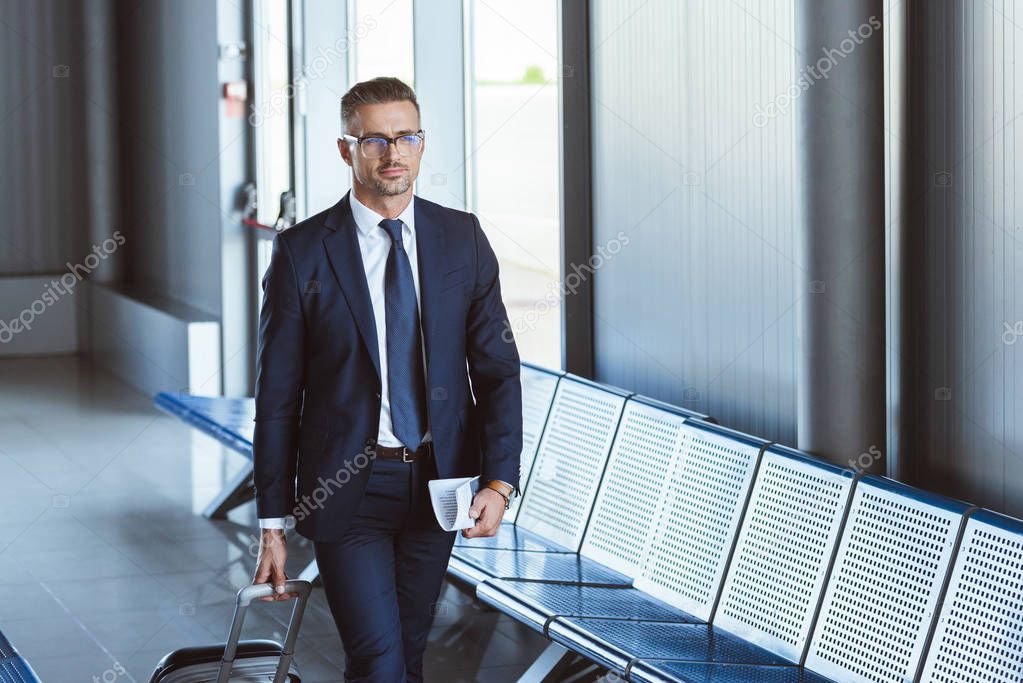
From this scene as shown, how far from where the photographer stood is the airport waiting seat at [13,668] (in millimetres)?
2861

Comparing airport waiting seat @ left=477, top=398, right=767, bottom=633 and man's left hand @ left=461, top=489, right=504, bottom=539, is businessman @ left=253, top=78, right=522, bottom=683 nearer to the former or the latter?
man's left hand @ left=461, top=489, right=504, bottom=539

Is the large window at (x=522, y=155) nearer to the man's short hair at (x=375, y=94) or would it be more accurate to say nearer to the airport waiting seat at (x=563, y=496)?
the airport waiting seat at (x=563, y=496)

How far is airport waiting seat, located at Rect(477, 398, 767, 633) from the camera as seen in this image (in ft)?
12.5

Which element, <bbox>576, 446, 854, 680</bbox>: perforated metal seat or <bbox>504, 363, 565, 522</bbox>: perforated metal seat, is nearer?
<bbox>576, 446, 854, 680</bbox>: perforated metal seat

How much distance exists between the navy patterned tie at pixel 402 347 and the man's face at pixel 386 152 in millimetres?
89

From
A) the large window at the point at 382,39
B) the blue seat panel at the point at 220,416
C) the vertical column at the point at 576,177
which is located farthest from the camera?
the large window at the point at 382,39

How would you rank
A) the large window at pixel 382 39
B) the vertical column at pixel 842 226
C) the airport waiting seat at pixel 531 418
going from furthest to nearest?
the large window at pixel 382 39 < the airport waiting seat at pixel 531 418 < the vertical column at pixel 842 226

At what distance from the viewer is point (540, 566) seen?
422 cm

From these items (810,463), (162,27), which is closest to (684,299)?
(810,463)

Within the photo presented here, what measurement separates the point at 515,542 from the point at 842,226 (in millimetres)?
1568

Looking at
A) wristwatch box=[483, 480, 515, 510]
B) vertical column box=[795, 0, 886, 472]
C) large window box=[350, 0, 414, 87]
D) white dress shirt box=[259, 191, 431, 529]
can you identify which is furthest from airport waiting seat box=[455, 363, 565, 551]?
large window box=[350, 0, 414, 87]

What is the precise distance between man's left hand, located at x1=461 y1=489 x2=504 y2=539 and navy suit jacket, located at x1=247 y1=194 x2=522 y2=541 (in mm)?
41

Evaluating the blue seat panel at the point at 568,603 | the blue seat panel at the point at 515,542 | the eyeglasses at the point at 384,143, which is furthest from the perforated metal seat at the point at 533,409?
the eyeglasses at the point at 384,143

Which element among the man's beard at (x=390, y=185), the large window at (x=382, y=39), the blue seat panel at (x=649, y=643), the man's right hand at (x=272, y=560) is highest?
the large window at (x=382, y=39)
